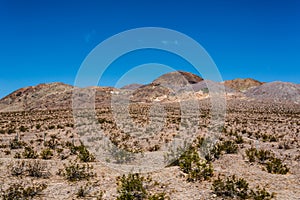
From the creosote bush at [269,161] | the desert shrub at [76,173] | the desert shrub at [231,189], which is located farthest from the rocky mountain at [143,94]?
the desert shrub at [231,189]

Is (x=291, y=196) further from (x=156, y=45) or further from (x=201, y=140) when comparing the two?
(x=156, y=45)

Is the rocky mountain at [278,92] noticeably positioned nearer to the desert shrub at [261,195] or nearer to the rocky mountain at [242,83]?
the rocky mountain at [242,83]

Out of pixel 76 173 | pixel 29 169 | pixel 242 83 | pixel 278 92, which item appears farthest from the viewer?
pixel 242 83

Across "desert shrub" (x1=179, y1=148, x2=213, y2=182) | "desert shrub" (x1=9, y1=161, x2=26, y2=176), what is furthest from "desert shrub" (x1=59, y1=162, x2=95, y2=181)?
"desert shrub" (x1=179, y1=148, x2=213, y2=182)

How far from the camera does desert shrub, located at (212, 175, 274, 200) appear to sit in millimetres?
8887

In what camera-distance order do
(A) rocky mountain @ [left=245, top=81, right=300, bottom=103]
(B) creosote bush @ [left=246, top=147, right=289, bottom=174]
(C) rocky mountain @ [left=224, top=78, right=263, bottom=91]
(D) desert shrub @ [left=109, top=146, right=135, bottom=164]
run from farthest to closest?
(C) rocky mountain @ [left=224, top=78, right=263, bottom=91] < (A) rocky mountain @ [left=245, top=81, right=300, bottom=103] < (D) desert shrub @ [left=109, top=146, right=135, bottom=164] < (B) creosote bush @ [left=246, top=147, right=289, bottom=174]

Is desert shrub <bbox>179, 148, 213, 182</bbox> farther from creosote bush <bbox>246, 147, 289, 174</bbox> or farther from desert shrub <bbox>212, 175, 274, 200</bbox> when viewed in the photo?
creosote bush <bbox>246, 147, 289, 174</bbox>

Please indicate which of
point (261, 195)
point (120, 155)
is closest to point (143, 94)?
point (120, 155)

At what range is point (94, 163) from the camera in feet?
43.2

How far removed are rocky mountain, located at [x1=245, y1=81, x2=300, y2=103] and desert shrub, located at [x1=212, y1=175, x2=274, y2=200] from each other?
7589 centimetres

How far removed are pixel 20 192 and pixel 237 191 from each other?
6746 millimetres

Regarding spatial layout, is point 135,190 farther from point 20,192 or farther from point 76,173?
point 20,192

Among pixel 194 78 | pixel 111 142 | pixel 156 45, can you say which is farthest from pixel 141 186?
pixel 194 78

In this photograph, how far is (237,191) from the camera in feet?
30.7
